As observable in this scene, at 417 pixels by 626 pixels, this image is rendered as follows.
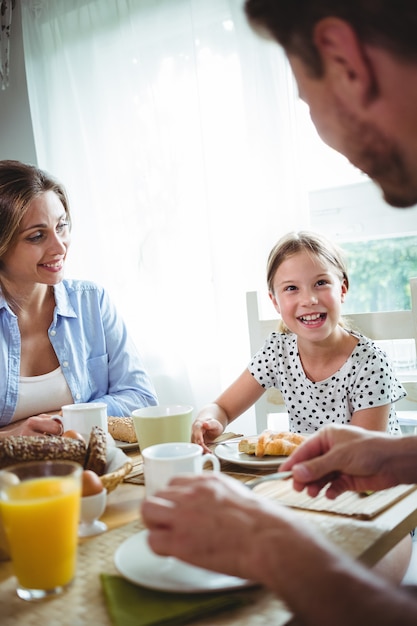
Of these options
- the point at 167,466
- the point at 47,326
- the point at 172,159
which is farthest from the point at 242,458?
the point at 172,159

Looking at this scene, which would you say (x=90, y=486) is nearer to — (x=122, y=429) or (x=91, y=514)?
(x=91, y=514)

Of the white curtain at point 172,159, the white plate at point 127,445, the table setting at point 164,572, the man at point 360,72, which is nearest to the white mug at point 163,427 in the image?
the table setting at point 164,572

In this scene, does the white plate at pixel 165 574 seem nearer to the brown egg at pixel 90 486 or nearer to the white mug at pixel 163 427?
the brown egg at pixel 90 486

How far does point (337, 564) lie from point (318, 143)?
2120 millimetres

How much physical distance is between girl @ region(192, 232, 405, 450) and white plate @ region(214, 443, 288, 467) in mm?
329

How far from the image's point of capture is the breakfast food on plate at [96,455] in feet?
3.17

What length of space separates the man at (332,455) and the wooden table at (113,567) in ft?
0.13

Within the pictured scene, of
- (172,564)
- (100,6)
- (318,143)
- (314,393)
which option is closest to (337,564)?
(172,564)

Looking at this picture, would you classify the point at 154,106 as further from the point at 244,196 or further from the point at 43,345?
the point at 43,345

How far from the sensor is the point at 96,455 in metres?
0.96

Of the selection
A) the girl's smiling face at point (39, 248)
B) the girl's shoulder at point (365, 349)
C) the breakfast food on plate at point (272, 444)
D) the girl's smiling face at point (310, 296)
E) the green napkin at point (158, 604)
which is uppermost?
the girl's smiling face at point (39, 248)

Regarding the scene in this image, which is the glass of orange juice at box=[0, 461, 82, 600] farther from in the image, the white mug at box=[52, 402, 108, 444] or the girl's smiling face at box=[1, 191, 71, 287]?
the girl's smiling face at box=[1, 191, 71, 287]

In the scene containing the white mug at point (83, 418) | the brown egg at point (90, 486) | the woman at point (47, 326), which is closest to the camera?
the brown egg at point (90, 486)

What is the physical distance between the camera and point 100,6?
2.73 metres
